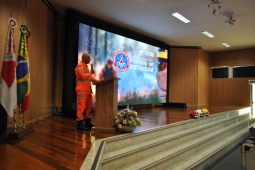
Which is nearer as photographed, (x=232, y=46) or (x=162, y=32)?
(x=162, y=32)

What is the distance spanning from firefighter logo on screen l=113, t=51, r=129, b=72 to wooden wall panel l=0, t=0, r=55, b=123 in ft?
6.45

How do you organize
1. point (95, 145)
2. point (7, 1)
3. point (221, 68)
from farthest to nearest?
point (221, 68), point (7, 1), point (95, 145)

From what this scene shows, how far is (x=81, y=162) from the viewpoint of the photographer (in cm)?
205

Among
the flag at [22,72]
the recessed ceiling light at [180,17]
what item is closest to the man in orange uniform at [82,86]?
the flag at [22,72]

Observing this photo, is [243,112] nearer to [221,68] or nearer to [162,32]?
[221,68]

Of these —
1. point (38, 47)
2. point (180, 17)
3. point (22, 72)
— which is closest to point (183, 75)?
point (180, 17)

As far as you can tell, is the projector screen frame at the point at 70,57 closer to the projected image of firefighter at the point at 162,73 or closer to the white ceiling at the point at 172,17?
the white ceiling at the point at 172,17

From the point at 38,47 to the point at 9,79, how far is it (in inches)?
78.1

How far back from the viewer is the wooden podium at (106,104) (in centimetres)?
328

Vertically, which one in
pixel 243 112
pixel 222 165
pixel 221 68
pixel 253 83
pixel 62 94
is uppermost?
pixel 221 68

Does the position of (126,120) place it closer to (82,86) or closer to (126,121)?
(126,121)

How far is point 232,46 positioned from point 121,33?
614 cm

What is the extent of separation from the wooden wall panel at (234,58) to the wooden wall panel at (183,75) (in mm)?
2036

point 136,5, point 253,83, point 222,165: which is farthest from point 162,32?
point 253,83
